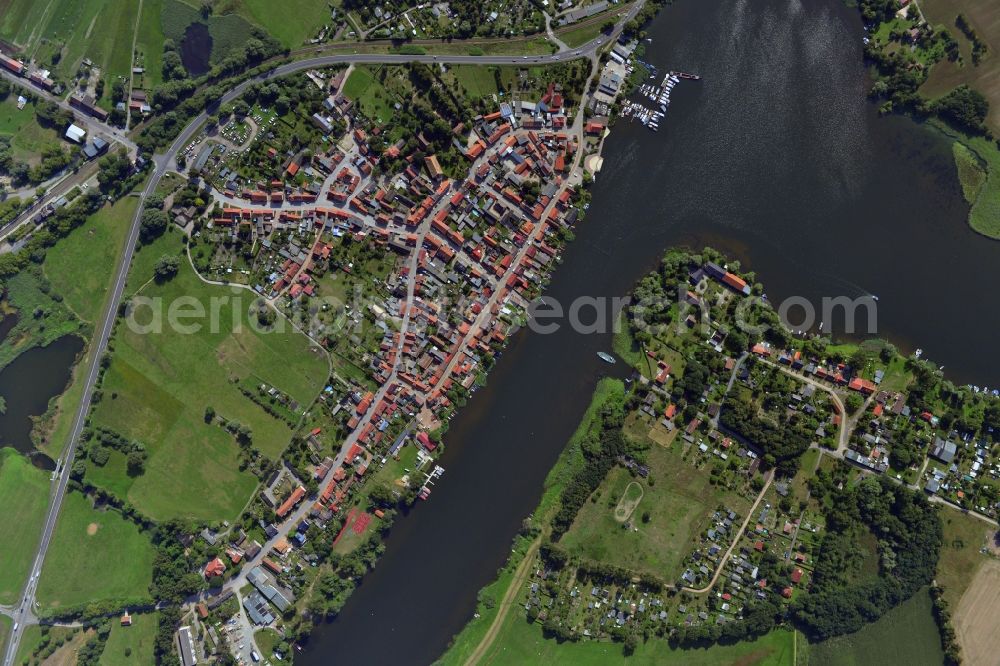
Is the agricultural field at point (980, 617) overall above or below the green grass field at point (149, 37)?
below

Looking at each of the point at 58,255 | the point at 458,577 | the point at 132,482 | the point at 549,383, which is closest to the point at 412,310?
the point at 549,383

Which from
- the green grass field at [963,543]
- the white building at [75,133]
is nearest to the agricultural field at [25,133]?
the white building at [75,133]

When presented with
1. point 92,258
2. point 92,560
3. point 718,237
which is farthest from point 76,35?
point 718,237

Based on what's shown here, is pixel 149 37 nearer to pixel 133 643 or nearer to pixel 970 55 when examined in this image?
pixel 133 643

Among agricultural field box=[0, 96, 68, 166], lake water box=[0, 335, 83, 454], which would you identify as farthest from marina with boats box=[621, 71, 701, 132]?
lake water box=[0, 335, 83, 454]

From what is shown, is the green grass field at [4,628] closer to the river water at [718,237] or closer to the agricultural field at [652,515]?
the river water at [718,237]

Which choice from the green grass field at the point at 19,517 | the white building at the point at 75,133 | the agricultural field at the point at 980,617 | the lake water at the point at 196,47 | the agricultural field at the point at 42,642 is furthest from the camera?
the lake water at the point at 196,47

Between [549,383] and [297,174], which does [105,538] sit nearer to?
[297,174]
